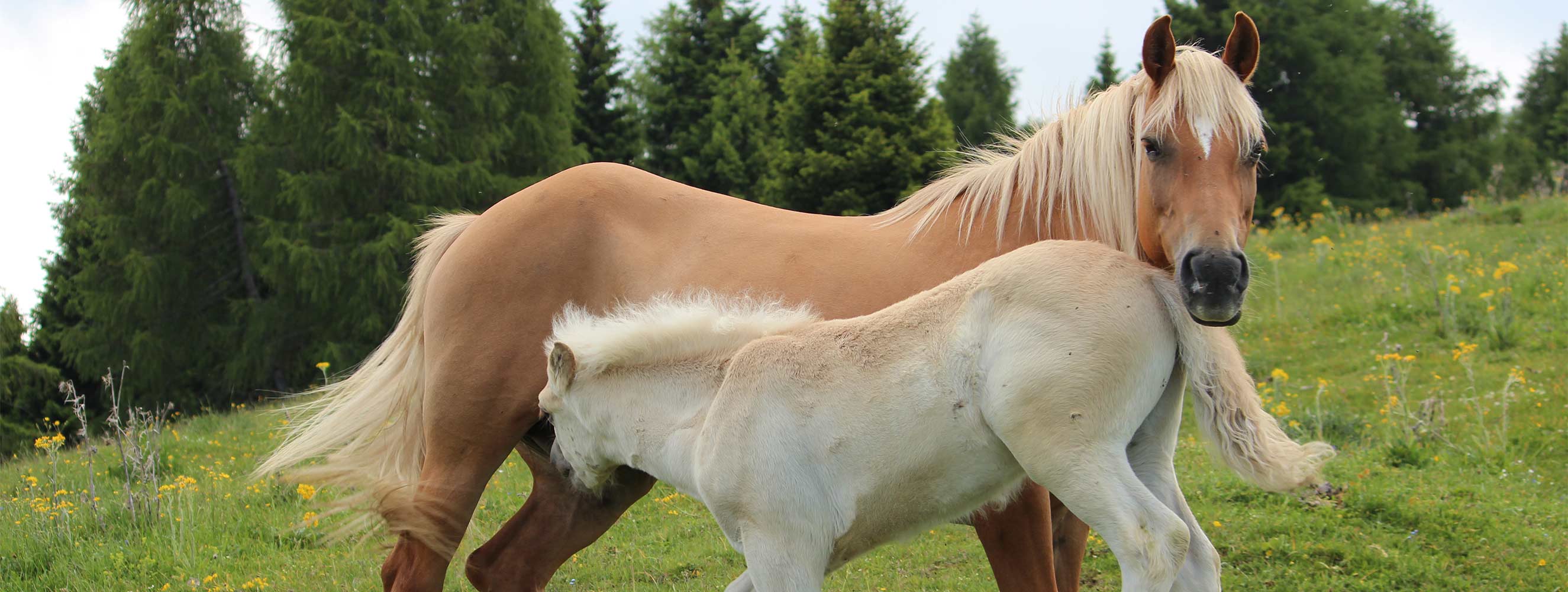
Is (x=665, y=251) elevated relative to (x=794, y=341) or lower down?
elevated

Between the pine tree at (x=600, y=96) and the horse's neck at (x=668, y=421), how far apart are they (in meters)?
23.6

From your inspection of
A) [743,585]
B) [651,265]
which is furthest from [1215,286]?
[651,265]

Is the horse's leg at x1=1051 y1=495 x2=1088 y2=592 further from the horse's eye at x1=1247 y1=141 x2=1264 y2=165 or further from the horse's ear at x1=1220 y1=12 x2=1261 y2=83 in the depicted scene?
the horse's ear at x1=1220 y1=12 x2=1261 y2=83

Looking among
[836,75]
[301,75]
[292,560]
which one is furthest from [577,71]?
[292,560]

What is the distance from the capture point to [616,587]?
5.27m

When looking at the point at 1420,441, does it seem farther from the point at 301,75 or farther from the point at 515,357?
the point at 301,75

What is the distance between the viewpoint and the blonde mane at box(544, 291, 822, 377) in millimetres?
3283

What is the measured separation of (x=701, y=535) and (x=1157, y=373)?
3658 mm

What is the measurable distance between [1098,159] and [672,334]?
4.82 feet

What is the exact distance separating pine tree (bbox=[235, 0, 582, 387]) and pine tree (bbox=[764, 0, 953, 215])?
239 inches

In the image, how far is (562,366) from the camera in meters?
3.25

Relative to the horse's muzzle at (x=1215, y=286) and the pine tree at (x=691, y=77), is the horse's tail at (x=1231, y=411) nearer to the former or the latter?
the horse's muzzle at (x=1215, y=286)

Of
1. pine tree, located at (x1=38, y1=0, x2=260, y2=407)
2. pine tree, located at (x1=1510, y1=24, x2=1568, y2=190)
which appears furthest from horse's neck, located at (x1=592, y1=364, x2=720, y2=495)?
pine tree, located at (x1=1510, y1=24, x2=1568, y2=190)

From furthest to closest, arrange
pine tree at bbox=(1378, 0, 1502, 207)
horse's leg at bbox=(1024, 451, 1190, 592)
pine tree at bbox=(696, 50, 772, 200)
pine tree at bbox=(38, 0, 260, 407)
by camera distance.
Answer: pine tree at bbox=(1378, 0, 1502, 207) → pine tree at bbox=(696, 50, 772, 200) → pine tree at bbox=(38, 0, 260, 407) → horse's leg at bbox=(1024, 451, 1190, 592)
